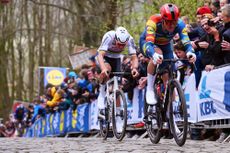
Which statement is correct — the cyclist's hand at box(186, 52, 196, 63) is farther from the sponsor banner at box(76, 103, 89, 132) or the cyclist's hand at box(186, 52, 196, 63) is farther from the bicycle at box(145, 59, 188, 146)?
the sponsor banner at box(76, 103, 89, 132)

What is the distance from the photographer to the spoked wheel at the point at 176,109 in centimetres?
819

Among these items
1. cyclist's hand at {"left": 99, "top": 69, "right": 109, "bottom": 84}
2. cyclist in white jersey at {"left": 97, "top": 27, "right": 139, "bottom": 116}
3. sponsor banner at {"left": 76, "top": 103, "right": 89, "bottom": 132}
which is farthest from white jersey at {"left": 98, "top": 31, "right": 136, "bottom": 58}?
sponsor banner at {"left": 76, "top": 103, "right": 89, "bottom": 132}

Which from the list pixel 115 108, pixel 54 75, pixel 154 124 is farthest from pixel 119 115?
pixel 54 75

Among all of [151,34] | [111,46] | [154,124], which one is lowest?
[154,124]

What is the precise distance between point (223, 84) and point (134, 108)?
159 inches

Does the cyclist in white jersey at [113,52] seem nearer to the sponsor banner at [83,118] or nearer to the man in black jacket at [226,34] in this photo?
the man in black jacket at [226,34]

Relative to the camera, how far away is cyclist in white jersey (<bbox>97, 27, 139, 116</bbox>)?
34.6ft

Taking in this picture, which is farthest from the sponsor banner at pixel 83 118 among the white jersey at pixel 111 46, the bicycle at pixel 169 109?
the bicycle at pixel 169 109

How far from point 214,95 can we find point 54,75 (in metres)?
19.6

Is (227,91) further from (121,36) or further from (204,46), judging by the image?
(121,36)

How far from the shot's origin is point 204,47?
11375 mm

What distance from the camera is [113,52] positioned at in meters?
11.1

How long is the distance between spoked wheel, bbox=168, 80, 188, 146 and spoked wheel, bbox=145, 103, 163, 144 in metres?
0.39

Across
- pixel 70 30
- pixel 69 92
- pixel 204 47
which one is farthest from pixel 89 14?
pixel 204 47
